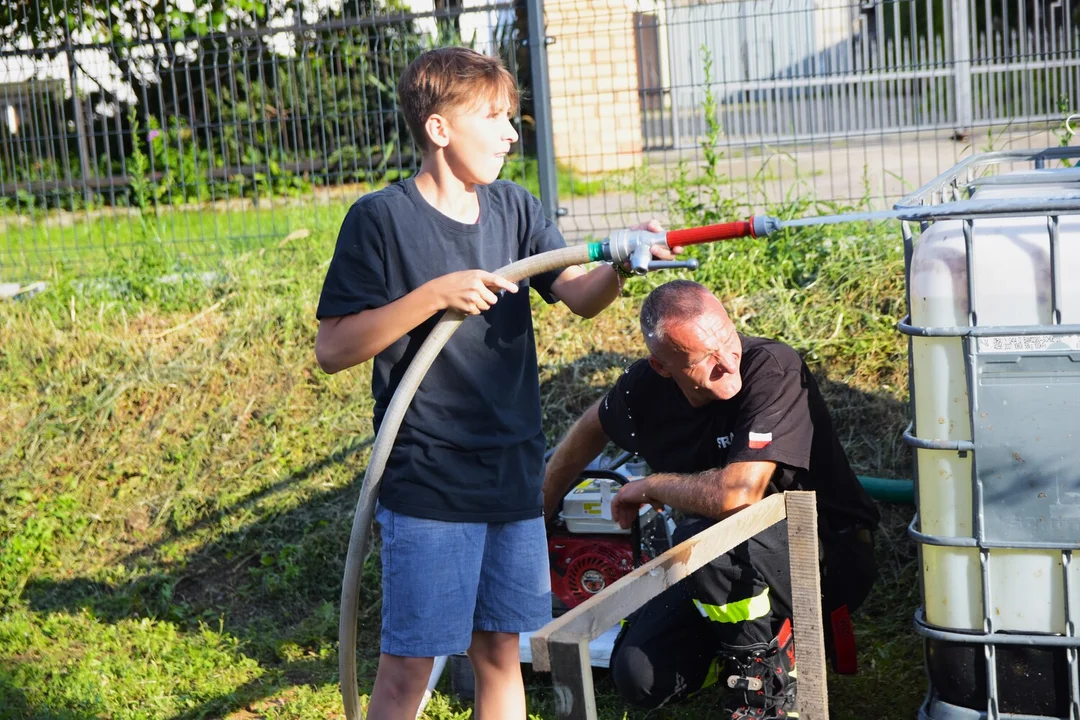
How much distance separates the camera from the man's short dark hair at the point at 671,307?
2869mm

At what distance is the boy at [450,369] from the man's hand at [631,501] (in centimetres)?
44

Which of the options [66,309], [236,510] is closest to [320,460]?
[236,510]

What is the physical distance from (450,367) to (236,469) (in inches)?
111

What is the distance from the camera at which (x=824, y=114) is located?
6.03 metres

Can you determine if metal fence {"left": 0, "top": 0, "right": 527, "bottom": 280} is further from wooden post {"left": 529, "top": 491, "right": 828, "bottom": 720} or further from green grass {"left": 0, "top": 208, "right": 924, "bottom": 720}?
wooden post {"left": 529, "top": 491, "right": 828, "bottom": 720}

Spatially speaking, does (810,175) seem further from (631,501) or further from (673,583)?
(673,583)

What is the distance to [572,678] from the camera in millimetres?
1529

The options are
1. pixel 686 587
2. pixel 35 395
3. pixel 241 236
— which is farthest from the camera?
pixel 241 236

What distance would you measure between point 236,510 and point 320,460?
404 mm

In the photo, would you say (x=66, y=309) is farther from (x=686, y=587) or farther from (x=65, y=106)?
(x=686, y=587)

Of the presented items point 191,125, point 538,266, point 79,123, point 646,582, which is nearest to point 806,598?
point 646,582

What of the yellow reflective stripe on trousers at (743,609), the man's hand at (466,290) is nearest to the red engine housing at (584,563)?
the yellow reflective stripe on trousers at (743,609)

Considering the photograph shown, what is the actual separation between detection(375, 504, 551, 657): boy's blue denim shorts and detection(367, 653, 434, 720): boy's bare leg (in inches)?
2.1

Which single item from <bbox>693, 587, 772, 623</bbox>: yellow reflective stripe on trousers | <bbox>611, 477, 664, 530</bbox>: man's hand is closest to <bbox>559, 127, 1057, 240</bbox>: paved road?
<bbox>611, 477, 664, 530</bbox>: man's hand
